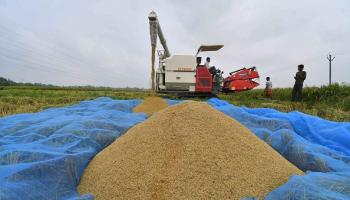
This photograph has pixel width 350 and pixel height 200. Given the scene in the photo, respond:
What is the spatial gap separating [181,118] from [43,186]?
113 centimetres

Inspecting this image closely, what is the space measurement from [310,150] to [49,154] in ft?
6.61

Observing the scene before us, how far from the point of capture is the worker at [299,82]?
410 inches

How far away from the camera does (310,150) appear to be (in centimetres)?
256

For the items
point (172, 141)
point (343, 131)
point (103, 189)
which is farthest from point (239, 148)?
point (343, 131)

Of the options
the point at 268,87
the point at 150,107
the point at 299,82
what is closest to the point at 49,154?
the point at 150,107

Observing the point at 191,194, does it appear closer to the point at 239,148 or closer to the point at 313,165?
the point at 239,148

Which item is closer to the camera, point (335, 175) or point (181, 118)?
point (335, 175)

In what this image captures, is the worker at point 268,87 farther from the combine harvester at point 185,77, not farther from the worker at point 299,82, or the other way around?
the combine harvester at point 185,77

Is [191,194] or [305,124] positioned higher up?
[305,124]

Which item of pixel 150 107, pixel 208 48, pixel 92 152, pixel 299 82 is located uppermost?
pixel 208 48

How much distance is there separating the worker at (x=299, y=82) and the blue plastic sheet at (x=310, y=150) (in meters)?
6.53

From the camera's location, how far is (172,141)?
2.26 metres

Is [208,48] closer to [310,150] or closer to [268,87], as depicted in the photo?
[268,87]

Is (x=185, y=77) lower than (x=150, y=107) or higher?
higher
